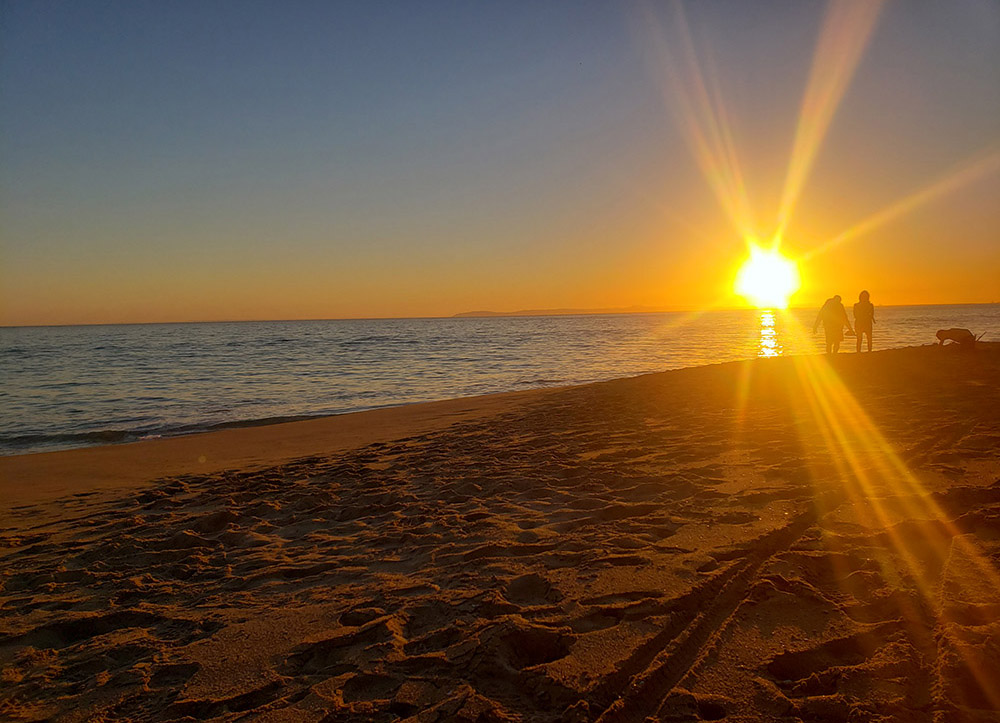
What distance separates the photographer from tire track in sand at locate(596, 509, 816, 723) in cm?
235

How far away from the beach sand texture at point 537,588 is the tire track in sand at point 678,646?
0.01m

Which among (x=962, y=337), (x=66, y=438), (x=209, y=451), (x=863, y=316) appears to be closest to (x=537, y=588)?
(x=209, y=451)

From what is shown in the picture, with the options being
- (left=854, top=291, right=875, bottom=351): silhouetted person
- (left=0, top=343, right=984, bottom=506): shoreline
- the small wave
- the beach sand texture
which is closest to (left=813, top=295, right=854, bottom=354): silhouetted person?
(left=854, top=291, right=875, bottom=351): silhouetted person

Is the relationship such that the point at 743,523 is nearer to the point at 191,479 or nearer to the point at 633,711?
the point at 633,711

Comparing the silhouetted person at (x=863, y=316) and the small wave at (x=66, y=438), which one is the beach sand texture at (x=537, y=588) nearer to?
the small wave at (x=66, y=438)

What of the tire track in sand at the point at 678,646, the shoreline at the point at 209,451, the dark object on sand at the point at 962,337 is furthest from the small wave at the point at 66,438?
the dark object on sand at the point at 962,337

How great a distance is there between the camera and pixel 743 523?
13.5 feet

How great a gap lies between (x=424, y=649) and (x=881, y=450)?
5428 millimetres

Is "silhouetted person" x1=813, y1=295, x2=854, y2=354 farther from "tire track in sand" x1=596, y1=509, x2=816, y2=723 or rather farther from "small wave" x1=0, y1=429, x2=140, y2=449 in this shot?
"small wave" x1=0, y1=429, x2=140, y2=449

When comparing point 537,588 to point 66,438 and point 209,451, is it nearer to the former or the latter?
point 209,451

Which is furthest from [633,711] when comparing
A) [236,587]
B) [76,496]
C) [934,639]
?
[76,496]

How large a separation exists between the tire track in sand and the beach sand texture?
1 centimetres

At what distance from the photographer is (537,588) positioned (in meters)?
3.38

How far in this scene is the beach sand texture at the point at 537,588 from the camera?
246 centimetres
